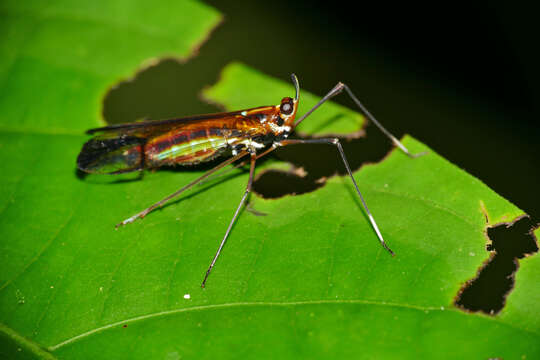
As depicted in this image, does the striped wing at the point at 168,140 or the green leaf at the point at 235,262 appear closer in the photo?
the green leaf at the point at 235,262

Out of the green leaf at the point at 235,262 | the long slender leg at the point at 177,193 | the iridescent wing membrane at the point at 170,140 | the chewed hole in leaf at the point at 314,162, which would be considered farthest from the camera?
the iridescent wing membrane at the point at 170,140

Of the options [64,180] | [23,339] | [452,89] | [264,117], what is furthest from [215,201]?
[452,89]

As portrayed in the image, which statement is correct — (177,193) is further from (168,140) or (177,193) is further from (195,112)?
(195,112)

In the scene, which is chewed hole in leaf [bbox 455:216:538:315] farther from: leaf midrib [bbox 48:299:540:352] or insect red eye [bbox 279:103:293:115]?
insect red eye [bbox 279:103:293:115]

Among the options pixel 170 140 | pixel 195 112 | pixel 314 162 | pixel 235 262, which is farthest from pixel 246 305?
pixel 195 112

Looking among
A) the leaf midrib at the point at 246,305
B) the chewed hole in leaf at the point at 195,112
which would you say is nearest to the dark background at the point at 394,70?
the chewed hole in leaf at the point at 195,112

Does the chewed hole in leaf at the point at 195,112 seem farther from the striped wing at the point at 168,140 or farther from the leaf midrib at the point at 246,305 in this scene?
the leaf midrib at the point at 246,305

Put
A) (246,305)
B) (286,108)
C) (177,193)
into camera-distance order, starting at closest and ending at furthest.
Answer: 1. (246,305)
2. (177,193)
3. (286,108)
